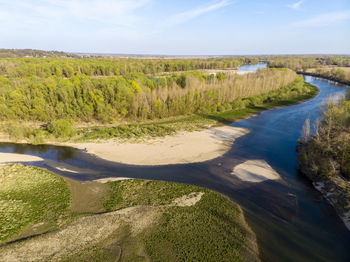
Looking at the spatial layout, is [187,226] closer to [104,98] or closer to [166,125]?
[166,125]

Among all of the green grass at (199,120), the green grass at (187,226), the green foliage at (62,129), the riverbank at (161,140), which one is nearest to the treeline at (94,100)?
the green grass at (199,120)

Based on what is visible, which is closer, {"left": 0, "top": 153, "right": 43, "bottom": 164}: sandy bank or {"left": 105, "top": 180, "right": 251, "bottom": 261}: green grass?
{"left": 105, "top": 180, "right": 251, "bottom": 261}: green grass

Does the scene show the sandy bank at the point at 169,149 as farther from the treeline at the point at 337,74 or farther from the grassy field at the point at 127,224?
the treeline at the point at 337,74

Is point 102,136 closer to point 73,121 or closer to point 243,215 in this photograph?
point 73,121

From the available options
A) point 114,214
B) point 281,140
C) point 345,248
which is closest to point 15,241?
point 114,214

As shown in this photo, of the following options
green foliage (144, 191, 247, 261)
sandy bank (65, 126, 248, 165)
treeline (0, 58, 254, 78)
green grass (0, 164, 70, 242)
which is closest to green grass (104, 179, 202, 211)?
green foliage (144, 191, 247, 261)

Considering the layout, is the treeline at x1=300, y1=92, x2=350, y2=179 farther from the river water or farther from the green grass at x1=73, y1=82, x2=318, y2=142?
the green grass at x1=73, y1=82, x2=318, y2=142
